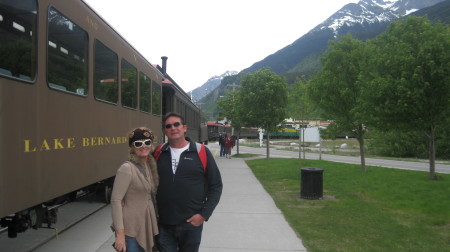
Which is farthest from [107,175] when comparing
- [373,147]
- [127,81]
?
[373,147]

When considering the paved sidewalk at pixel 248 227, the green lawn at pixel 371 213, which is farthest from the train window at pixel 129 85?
the green lawn at pixel 371 213

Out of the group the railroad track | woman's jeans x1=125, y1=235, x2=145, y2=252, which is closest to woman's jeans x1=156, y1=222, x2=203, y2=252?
woman's jeans x1=125, y1=235, x2=145, y2=252

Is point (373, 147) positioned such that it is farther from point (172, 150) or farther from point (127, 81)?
point (172, 150)

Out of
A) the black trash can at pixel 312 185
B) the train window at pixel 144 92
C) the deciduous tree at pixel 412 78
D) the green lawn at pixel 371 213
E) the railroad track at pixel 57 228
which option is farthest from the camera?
the deciduous tree at pixel 412 78

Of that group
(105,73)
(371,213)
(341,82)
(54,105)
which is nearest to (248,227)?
(371,213)

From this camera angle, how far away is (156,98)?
36.3ft

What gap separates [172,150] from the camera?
9.95 ft

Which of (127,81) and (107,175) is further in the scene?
(127,81)

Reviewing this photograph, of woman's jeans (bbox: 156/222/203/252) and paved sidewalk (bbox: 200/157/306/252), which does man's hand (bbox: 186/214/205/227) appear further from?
paved sidewalk (bbox: 200/157/306/252)

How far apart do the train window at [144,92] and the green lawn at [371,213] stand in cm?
368

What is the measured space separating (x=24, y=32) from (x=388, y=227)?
5.81 m

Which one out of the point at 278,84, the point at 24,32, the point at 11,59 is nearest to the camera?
the point at 11,59

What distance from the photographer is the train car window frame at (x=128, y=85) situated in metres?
7.71

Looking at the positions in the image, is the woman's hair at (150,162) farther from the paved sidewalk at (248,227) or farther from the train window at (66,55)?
the paved sidewalk at (248,227)
